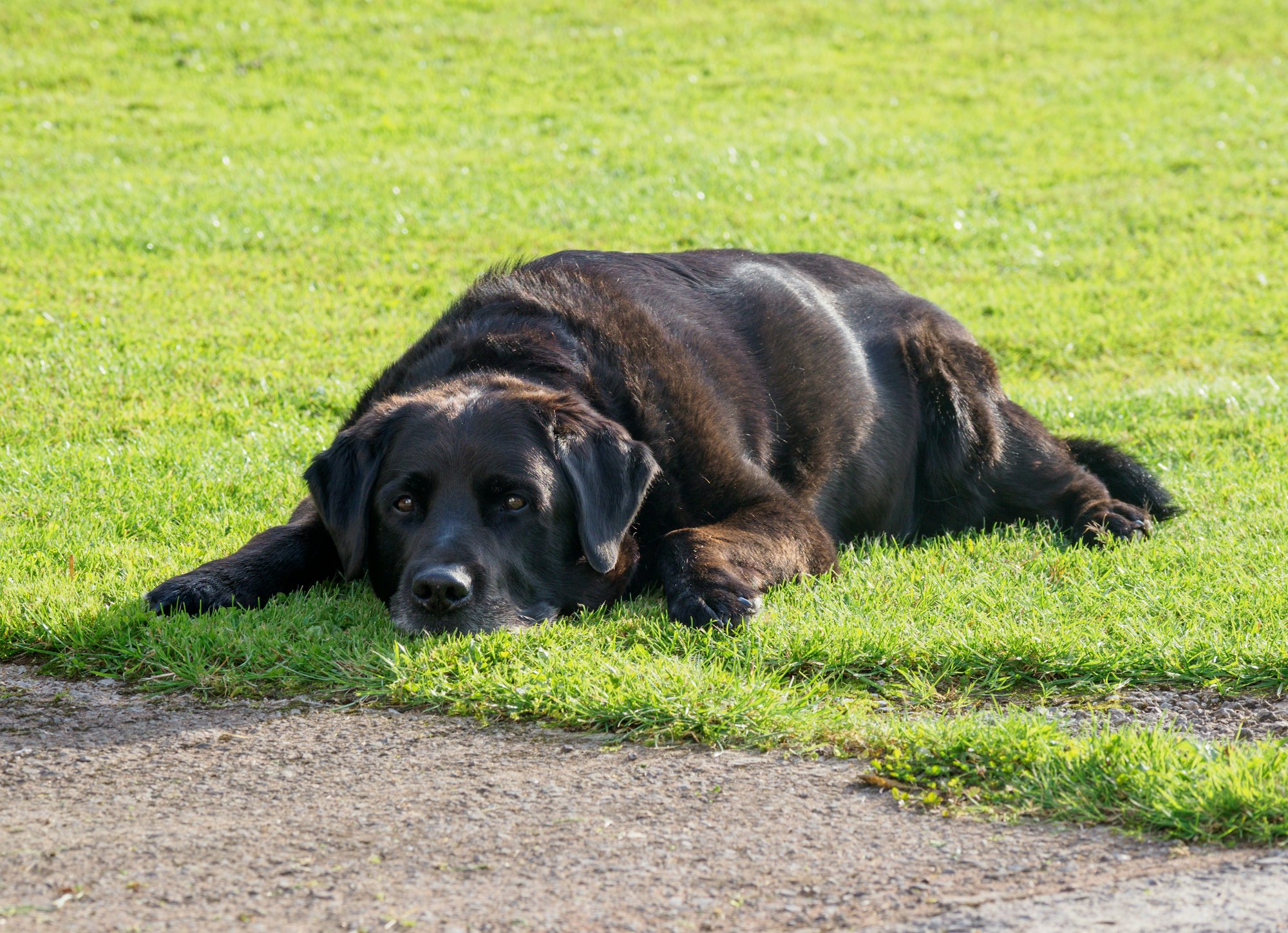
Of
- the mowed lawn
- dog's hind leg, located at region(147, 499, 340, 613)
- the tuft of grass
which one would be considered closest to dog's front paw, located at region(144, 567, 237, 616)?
dog's hind leg, located at region(147, 499, 340, 613)

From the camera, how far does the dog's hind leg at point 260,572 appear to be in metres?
4.80

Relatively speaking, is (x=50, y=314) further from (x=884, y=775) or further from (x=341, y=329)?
(x=884, y=775)

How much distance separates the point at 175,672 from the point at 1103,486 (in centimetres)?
432

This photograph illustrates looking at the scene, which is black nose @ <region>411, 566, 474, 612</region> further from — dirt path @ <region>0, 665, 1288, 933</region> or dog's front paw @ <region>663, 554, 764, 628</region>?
dog's front paw @ <region>663, 554, 764, 628</region>

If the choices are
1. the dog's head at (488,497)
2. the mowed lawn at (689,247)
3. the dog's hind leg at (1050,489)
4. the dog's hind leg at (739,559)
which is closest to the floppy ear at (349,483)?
the dog's head at (488,497)

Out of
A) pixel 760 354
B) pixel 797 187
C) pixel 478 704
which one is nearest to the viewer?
pixel 478 704

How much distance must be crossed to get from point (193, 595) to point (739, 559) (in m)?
1.93

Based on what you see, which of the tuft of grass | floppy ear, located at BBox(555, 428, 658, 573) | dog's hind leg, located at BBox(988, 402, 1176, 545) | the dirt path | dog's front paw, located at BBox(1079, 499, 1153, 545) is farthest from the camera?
dog's hind leg, located at BBox(988, 402, 1176, 545)

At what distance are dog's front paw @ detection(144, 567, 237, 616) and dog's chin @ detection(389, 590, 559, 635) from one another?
0.64 meters

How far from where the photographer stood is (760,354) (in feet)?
19.3

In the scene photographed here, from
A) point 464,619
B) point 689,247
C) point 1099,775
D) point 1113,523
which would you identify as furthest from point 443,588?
point 689,247

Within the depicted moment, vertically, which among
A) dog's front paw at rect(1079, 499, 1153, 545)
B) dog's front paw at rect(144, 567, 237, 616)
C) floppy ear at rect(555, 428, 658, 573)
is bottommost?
dog's front paw at rect(1079, 499, 1153, 545)

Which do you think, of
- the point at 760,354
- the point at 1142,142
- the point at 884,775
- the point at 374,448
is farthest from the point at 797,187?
the point at 884,775

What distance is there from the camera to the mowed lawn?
13.9 ft
